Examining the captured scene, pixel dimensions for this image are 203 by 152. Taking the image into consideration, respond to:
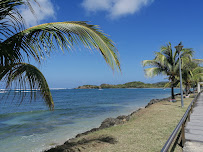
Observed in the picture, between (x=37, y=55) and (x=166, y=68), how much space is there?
50.4 ft

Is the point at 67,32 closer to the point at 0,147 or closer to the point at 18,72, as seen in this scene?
the point at 18,72

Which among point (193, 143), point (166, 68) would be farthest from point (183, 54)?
point (193, 143)

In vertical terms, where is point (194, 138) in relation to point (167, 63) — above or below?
below

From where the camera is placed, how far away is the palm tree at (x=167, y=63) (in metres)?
16.1

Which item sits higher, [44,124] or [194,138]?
[194,138]

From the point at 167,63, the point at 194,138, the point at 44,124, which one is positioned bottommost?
the point at 44,124

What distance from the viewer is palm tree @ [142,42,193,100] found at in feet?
52.8

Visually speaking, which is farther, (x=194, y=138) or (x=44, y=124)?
(x=44, y=124)

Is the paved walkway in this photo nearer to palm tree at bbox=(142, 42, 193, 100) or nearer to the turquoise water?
the turquoise water

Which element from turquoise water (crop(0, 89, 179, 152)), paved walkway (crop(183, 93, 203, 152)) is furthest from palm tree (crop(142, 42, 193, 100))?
paved walkway (crop(183, 93, 203, 152))

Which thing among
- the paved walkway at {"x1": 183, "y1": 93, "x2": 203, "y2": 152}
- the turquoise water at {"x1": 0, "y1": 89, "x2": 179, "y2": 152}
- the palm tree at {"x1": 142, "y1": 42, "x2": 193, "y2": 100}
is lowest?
the turquoise water at {"x1": 0, "y1": 89, "x2": 179, "y2": 152}

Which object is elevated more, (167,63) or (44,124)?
(167,63)

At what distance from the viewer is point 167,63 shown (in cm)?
1625

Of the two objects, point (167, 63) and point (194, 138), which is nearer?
point (194, 138)
